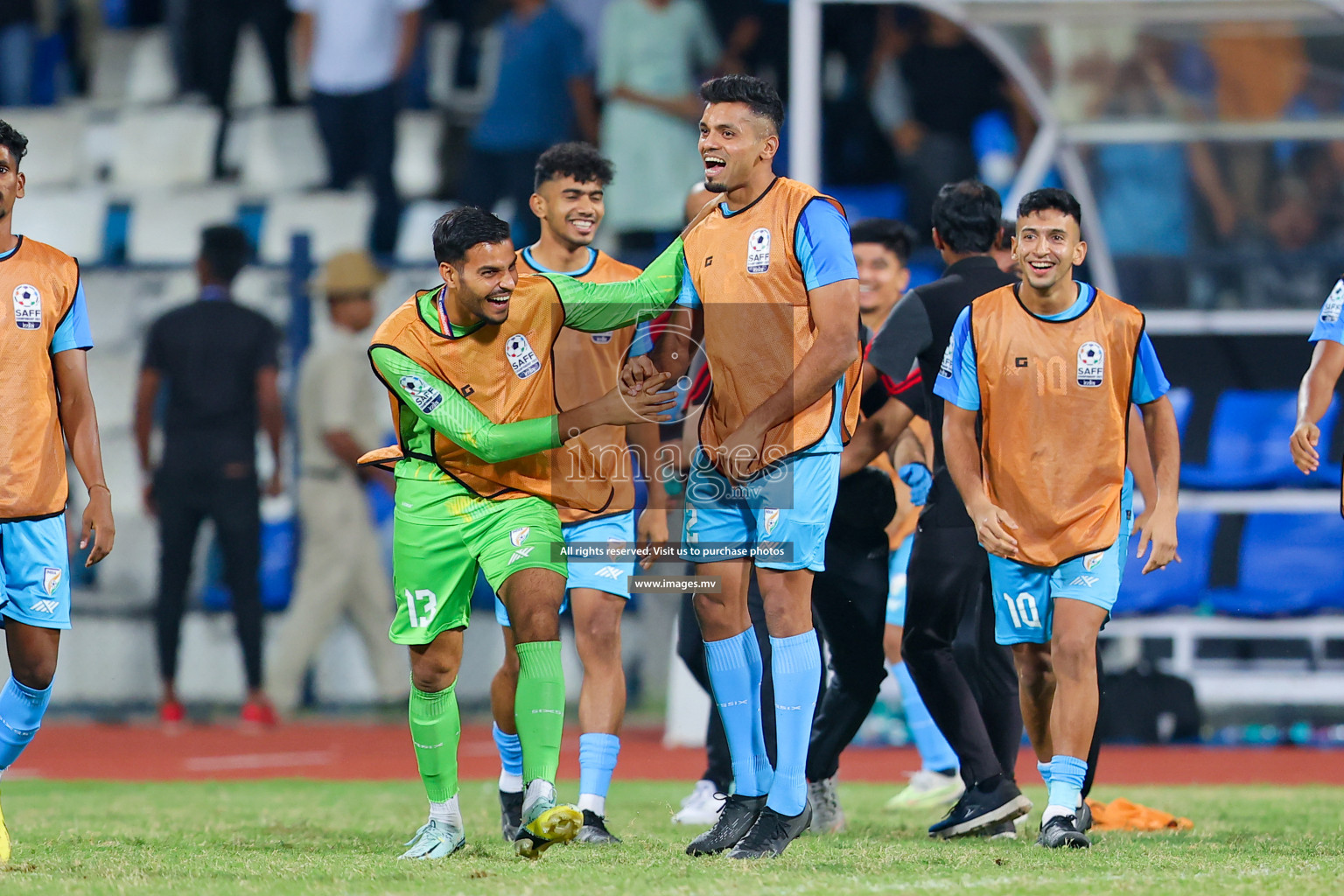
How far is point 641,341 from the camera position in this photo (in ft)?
20.8

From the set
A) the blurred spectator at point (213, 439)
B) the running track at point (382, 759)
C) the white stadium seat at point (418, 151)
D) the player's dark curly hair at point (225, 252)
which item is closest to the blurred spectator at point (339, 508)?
the blurred spectator at point (213, 439)

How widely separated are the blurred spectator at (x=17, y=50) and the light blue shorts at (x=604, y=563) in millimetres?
12030

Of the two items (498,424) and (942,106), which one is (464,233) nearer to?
(498,424)

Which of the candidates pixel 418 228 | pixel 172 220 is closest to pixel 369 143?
pixel 418 228

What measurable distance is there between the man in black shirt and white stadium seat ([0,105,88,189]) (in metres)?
11.3

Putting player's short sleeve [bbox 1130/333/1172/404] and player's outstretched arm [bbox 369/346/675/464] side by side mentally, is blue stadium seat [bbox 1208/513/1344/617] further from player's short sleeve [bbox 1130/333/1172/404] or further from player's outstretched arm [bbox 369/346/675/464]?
player's outstretched arm [bbox 369/346/675/464]

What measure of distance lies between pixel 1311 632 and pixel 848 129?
5.35 metres

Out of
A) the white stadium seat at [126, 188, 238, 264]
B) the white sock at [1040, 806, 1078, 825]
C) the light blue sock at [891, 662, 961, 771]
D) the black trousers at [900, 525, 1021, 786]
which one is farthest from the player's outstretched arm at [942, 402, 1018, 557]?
the white stadium seat at [126, 188, 238, 264]

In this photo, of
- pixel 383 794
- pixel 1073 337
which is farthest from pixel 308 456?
pixel 1073 337

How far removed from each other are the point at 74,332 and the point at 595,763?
6.78ft

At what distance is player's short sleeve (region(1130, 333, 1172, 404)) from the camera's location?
5895 mm

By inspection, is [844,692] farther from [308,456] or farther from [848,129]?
[848,129]

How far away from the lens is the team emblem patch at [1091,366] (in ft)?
19.2

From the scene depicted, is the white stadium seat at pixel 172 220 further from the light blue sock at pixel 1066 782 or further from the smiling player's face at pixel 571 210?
the light blue sock at pixel 1066 782
